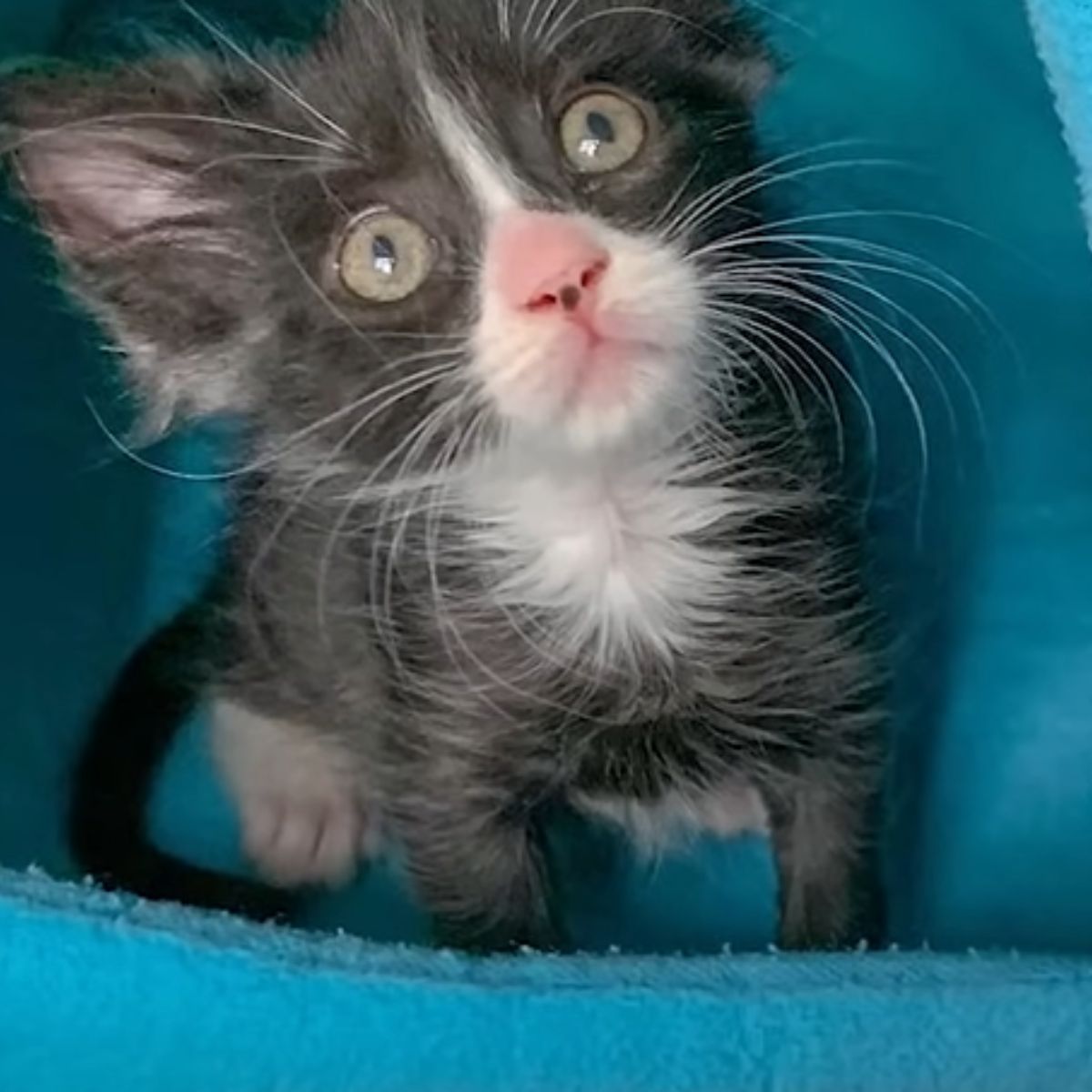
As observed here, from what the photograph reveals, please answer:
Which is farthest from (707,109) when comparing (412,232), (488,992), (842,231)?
(488,992)

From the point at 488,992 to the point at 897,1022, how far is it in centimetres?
24

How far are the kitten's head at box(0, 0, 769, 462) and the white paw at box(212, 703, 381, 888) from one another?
0.41 meters

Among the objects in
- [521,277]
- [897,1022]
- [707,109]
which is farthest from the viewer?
[707,109]

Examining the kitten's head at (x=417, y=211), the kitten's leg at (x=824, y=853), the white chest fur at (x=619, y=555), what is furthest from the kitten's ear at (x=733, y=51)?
the kitten's leg at (x=824, y=853)

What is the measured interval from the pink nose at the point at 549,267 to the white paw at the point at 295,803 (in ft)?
2.13

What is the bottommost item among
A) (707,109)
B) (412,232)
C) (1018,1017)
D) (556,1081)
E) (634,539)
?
(556,1081)

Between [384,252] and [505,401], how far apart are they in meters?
0.13

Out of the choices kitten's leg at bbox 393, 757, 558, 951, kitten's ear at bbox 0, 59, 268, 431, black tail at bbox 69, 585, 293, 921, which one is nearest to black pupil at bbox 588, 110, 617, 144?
kitten's ear at bbox 0, 59, 268, 431

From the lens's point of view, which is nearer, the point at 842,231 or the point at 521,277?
the point at 521,277

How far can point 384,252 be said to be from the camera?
4.28 ft

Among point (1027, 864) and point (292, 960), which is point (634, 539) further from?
point (1027, 864)

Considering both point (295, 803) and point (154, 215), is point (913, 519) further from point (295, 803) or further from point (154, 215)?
point (154, 215)

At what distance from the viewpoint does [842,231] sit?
184 centimetres

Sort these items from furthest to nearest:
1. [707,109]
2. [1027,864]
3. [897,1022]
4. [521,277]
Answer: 1. [1027,864]
2. [707,109]
3. [897,1022]
4. [521,277]
